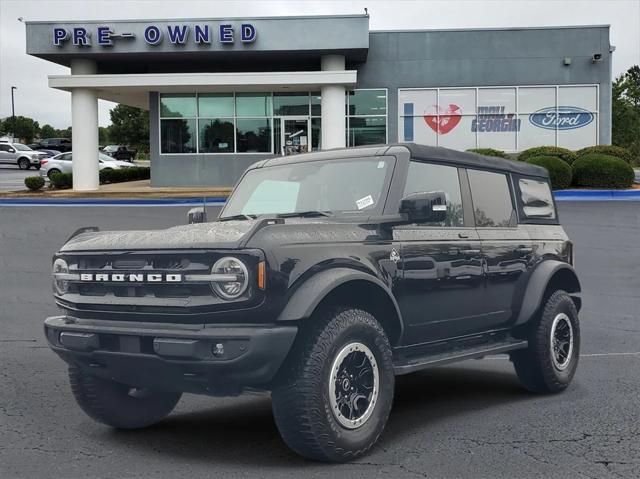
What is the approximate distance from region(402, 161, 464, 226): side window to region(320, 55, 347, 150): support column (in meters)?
23.8

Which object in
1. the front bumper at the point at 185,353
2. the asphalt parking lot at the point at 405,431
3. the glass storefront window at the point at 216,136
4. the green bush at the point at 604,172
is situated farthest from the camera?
the glass storefront window at the point at 216,136

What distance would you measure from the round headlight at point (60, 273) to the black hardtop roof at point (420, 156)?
205 centimetres

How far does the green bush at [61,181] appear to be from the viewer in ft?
103

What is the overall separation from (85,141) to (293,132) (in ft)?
26.3

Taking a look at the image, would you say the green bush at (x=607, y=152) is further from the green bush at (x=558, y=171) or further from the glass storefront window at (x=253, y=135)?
the glass storefront window at (x=253, y=135)

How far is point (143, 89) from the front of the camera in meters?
30.5

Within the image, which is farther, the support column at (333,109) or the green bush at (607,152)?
the support column at (333,109)

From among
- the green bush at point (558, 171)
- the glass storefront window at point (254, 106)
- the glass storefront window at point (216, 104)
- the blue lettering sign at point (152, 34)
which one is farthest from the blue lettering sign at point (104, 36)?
the green bush at point (558, 171)

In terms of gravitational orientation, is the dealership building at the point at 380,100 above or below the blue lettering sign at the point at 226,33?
below

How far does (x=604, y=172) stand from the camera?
2562cm

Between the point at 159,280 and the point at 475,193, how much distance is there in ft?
9.55

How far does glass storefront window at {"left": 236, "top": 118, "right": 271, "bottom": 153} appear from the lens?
31.6 meters

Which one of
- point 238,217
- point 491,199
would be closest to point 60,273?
point 238,217

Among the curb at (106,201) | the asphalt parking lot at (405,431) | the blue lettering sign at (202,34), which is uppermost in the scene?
the blue lettering sign at (202,34)
